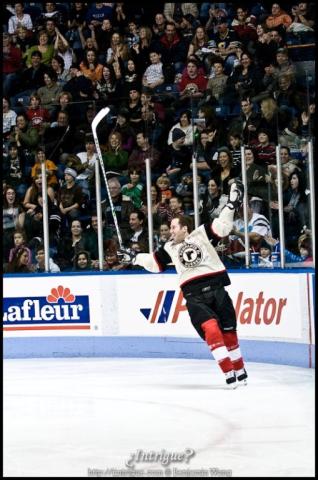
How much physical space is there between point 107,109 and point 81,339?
87.6 inches

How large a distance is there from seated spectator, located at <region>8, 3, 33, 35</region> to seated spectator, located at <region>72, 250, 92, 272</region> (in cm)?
448

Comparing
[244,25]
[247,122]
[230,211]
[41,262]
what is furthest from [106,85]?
[230,211]

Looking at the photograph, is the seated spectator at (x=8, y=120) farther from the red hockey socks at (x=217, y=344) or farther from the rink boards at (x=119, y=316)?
the red hockey socks at (x=217, y=344)

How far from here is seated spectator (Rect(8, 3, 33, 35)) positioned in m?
14.2

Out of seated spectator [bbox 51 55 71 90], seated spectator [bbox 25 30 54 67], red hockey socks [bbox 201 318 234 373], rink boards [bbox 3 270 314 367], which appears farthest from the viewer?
seated spectator [bbox 25 30 54 67]

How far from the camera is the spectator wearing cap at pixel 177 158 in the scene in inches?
409

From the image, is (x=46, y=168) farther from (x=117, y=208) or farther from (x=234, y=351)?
(x=234, y=351)

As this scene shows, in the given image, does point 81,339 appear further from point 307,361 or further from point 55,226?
point 307,361

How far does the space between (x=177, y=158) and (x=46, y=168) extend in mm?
1271

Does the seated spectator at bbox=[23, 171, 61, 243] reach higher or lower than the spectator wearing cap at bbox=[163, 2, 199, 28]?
lower

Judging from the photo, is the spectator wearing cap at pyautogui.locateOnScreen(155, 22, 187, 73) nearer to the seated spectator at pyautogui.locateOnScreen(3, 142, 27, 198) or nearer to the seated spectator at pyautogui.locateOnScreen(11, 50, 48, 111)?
the seated spectator at pyautogui.locateOnScreen(11, 50, 48, 111)

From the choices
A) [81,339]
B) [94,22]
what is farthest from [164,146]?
[94,22]

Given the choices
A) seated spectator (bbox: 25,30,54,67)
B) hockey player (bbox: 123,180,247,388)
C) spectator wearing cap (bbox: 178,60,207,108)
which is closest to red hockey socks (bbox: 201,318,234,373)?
hockey player (bbox: 123,180,247,388)

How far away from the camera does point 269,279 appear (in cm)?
962
